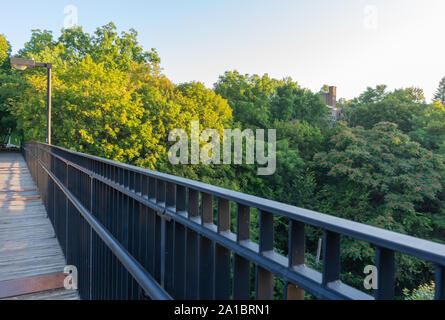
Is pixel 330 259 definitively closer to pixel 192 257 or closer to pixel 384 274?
pixel 384 274

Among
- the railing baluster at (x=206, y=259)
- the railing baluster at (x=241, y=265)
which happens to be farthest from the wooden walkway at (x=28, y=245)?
the railing baluster at (x=241, y=265)

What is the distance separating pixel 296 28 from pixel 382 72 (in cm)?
1226

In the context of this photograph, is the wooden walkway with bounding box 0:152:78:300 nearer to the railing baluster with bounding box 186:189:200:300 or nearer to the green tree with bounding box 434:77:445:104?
the railing baluster with bounding box 186:189:200:300

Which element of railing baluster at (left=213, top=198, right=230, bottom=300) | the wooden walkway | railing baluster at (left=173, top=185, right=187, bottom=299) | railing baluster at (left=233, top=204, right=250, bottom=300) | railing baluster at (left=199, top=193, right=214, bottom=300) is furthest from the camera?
the wooden walkway

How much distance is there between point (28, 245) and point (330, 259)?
17.6 feet

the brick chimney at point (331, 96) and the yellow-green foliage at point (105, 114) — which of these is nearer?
the yellow-green foliage at point (105, 114)

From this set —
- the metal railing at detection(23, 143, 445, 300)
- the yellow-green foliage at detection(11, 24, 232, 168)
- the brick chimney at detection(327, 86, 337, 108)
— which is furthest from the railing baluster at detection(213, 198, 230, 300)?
the brick chimney at detection(327, 86, 337, 108)

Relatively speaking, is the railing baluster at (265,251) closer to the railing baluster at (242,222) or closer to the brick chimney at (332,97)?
the railing baluster at (242,222)

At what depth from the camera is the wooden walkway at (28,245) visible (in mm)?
4016

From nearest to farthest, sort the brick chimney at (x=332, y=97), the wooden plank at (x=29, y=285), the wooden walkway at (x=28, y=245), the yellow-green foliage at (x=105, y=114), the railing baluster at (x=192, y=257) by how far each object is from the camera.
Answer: the railing baluster at (x=192, y=257) < the wooden plank at (x=29, y=285) < the wooden walkway at (x=28, y=245) < the yellow-green foliage at (x=105, y=114) < the brick chimney at (x=332, y=97)

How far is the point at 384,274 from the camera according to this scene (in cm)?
79

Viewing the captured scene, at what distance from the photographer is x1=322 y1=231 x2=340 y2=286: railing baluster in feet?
2.96

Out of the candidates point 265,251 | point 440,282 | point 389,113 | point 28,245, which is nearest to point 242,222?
point 265,251

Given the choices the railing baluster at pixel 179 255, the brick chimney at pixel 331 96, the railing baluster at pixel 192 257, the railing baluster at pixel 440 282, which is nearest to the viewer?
the railing baluster at pixel 440 282
